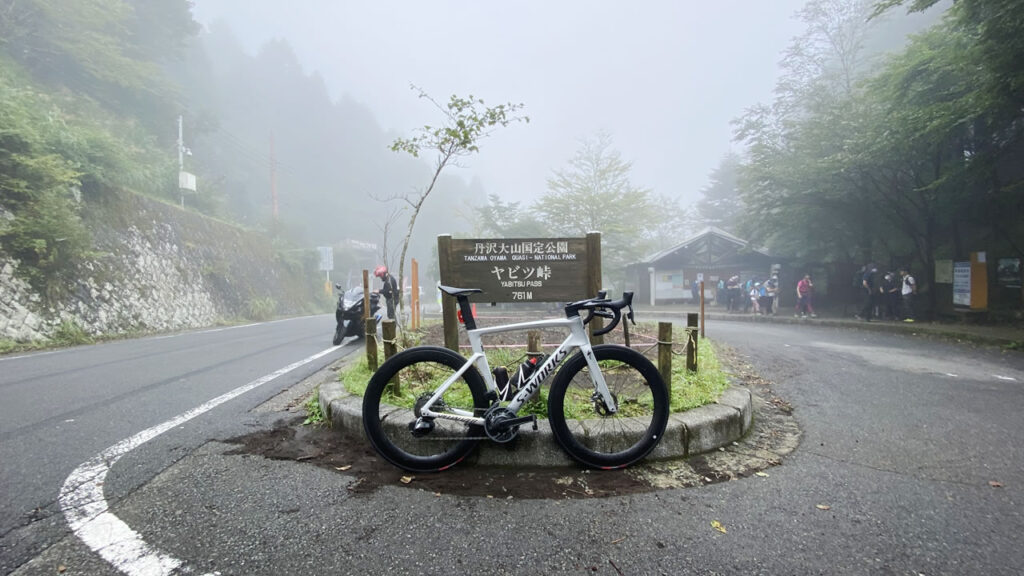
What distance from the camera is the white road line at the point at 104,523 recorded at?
1.89 meters

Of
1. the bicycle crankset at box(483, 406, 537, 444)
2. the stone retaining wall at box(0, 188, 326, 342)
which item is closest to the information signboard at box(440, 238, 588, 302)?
the bicycle crankset at box(483, 406, 537, 444)

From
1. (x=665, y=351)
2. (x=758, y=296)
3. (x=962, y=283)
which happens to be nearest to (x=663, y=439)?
(x=665, y=351)

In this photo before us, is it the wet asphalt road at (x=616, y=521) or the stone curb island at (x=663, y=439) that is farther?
the stone curb island at (x=663, y=439)

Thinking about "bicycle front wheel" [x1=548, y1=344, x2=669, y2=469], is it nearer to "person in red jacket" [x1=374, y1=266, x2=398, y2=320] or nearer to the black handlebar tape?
the black handlebar tape

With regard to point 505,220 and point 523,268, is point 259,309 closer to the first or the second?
point 505,220

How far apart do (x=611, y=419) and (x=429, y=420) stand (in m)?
1.23

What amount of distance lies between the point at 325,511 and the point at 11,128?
1380 centimetres

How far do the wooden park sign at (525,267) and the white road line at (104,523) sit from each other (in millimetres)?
2645

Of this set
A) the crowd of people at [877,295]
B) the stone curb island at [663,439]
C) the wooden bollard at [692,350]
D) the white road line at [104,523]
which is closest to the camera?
the white road line at [104,523]

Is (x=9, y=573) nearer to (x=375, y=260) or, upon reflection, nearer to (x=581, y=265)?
(x=581, y=265)

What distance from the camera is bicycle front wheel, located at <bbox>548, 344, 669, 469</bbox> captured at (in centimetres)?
288

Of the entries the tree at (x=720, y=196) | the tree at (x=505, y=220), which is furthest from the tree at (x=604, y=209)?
the tree at (x=720, y=196)

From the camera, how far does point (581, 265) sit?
14.6 ft

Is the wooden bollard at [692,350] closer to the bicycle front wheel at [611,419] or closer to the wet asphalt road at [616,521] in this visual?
the wet asphalt road at [616,521]
